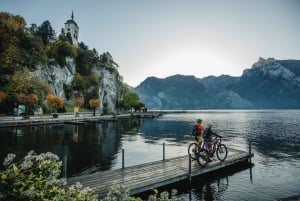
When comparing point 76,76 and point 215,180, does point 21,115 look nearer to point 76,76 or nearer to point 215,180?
point 76,76

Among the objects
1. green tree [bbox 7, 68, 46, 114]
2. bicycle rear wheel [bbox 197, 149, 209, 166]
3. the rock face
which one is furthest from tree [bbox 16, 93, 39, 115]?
bicycle rear wheel [bbox 197, 149, 209, 166]

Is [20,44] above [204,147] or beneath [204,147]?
above

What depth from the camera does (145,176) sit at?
15547mm

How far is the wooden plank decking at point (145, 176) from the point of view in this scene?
13673 mm

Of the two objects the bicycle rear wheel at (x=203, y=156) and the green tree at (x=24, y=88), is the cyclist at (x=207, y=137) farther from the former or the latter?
the green tree at (x=24, y=88)

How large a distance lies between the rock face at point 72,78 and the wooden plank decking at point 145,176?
269ft

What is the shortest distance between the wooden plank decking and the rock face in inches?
3229

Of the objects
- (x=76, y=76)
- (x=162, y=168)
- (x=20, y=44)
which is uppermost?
(x=20, y=44)

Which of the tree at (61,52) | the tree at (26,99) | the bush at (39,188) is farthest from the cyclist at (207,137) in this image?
the tree at (61,52)

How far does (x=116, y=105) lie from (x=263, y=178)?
14552 centimetres

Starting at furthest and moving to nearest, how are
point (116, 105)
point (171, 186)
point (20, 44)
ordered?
point (116, 105) < point (20, 44) < point (171, 186)

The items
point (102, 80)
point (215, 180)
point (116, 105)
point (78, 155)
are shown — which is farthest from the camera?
point (116, 105)

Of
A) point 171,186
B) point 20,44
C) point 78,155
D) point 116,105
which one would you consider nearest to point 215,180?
point 171,186

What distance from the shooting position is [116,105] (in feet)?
531
